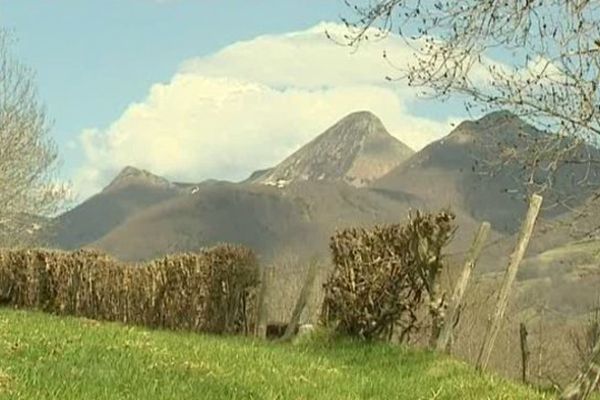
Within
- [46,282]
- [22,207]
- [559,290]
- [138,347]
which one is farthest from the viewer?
[559,290]

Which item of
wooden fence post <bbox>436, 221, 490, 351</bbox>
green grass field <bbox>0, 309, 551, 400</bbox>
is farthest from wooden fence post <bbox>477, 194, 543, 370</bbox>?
wooden fence post <bbox>436, 221, 490, 351</bbox>

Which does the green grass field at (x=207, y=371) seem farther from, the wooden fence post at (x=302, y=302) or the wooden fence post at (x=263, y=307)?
the wooden fence post at (x=263, y=307)

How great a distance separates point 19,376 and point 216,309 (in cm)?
1513

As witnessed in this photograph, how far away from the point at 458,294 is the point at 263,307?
767cm

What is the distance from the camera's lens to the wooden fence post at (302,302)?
21.4m

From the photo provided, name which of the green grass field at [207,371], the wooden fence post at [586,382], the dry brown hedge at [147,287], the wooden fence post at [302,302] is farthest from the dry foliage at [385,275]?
the wooden fence post at [586,382]

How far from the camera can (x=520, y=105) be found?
15.5m

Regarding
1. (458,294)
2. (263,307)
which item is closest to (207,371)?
(458,294)

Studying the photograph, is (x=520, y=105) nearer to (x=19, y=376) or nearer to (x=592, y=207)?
(x=592, y=207)

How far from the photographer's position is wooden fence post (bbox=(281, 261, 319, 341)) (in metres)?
21.4

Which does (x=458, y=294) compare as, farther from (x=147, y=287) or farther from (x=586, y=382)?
(x=147, y=287)

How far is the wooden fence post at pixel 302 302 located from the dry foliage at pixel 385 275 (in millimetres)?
2036

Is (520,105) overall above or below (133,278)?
above

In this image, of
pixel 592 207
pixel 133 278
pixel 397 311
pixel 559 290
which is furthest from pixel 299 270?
pixel 559 290
